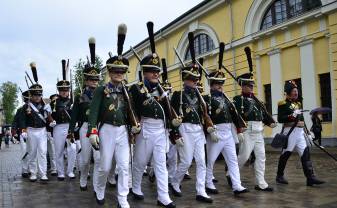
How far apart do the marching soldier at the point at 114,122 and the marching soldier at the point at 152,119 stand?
306 millimetres

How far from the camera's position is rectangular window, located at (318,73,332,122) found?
18250mm

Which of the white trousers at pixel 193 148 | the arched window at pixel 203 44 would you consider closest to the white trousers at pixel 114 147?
the white trousers at pixel 193 148

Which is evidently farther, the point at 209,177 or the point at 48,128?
the point at 48,128

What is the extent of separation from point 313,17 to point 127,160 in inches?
587

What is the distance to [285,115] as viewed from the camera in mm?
8359

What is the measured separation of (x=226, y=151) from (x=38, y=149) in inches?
176

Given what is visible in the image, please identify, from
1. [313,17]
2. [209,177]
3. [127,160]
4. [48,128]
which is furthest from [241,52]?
[127,160]

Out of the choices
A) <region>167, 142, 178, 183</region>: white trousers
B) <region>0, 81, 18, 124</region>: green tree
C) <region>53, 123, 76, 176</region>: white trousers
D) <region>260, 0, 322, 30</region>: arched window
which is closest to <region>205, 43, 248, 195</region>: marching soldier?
<region>167, 142, 178, 183</region>: white trousers

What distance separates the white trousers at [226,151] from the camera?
7070 millimetres

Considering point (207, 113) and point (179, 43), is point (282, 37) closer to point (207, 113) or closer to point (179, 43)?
Answer: point (179, 43)

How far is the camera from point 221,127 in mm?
7473

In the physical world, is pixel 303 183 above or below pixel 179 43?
below

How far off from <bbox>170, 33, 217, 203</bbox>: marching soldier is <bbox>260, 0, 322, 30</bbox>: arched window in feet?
43.9

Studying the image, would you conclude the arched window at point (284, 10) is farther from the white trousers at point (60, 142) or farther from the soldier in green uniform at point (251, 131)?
the white trousers at point (60, 142)
